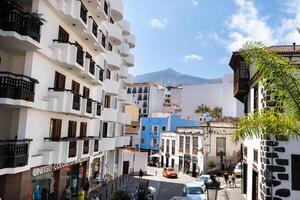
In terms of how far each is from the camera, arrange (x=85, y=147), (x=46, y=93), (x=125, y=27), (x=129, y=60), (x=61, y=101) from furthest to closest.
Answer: (x=129, y=60)
(x=125, y=27)
(x=85, y=147)
(x=61, y=101)
(x=46, y=93)

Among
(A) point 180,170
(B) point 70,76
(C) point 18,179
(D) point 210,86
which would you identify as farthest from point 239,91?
(D) point 210,86

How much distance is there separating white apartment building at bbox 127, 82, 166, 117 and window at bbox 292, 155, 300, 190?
90121 millimetres

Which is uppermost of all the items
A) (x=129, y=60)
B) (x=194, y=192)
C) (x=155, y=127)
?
(x=129, y=60)

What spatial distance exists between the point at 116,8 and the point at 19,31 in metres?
21.4

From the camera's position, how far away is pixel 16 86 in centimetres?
1466

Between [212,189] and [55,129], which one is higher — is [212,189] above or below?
below

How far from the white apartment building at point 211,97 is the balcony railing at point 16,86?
6705 cm

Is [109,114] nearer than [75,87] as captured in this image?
No

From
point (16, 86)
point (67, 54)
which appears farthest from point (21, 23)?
point (67, 54)

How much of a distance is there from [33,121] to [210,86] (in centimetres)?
7280

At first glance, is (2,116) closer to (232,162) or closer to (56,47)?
(56,47)

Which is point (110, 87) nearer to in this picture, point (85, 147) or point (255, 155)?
point (85, 147)

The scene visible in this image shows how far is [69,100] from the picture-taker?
1980 centimetres

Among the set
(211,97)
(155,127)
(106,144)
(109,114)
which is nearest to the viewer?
(106,144)
